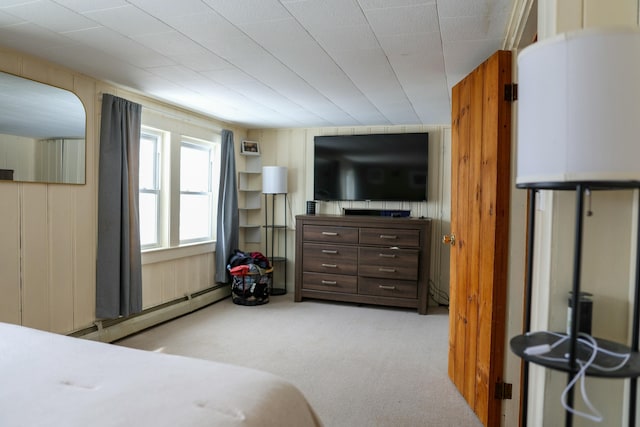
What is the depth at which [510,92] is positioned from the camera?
2090 mm

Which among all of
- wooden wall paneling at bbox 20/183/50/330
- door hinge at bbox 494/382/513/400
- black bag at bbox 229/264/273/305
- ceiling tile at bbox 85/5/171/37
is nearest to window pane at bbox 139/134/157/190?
wooden wall paneling at bbox 20/183/50/330

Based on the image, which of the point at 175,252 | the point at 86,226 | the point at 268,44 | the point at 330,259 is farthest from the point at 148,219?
the point at 268,44

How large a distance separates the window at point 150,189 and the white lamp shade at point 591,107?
12.3 feet

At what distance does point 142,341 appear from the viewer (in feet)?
11.4

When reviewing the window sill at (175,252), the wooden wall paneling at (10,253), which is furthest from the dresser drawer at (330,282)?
the wooden wall paneling at (10,253)

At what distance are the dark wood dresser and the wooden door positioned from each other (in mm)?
1734

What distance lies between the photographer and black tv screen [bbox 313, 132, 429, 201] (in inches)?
192

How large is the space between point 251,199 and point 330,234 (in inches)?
53.6

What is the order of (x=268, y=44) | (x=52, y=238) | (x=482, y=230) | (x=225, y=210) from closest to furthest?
(x=482, y=230), (x=268, y=44), (x=52, y=238), (x=225, y=210)

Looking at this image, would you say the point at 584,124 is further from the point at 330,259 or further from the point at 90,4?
the point at 330,259

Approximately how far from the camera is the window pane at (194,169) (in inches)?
179

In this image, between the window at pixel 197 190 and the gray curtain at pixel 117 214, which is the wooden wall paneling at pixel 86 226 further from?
the window at pixel 197 190

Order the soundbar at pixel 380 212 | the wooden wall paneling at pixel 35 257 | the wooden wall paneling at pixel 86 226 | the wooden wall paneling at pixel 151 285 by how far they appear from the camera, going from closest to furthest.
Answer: the wooden wall paneling at pixel 35 257 → the wooden wall paneling at pixel 86 226 → the wooden wall paneling at pixel 151 285 → the soundbar at pixel 380 212

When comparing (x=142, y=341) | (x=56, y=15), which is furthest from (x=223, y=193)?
(x=56, y=15)
